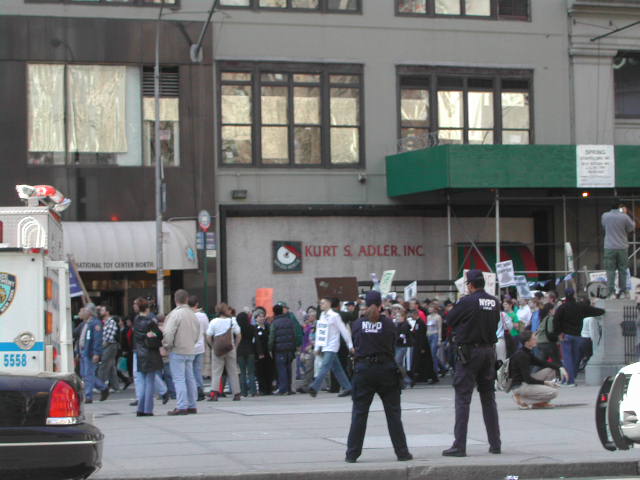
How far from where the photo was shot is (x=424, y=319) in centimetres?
2322

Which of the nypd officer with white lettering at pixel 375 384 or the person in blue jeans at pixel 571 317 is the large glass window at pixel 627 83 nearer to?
the person in blue jeans at pixel 571 317

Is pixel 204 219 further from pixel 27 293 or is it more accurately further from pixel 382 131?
pixel 27 293

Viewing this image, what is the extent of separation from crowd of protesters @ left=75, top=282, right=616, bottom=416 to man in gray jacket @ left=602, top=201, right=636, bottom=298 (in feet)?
2.79

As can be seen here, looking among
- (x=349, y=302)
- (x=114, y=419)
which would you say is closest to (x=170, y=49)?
(x=349, y=302)

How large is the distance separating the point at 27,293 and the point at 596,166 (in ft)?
67.1

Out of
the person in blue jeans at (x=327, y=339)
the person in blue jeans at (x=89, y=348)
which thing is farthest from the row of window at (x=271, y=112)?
the person in blue jeans at (x=327, y=339)

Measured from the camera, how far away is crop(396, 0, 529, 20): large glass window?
3031cm

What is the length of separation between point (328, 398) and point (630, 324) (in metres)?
5.96

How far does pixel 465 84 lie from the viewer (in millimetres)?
30375

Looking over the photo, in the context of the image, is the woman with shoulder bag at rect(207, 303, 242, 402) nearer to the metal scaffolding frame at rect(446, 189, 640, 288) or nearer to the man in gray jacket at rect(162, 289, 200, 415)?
the man in gray jacket at rect(162, 289, 200, 415)

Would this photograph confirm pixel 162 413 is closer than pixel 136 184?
Yes

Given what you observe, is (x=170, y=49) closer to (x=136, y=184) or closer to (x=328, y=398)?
(x=136, y=184)

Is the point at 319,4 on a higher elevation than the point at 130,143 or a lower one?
higher

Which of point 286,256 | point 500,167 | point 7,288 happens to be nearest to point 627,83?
point 500,167
